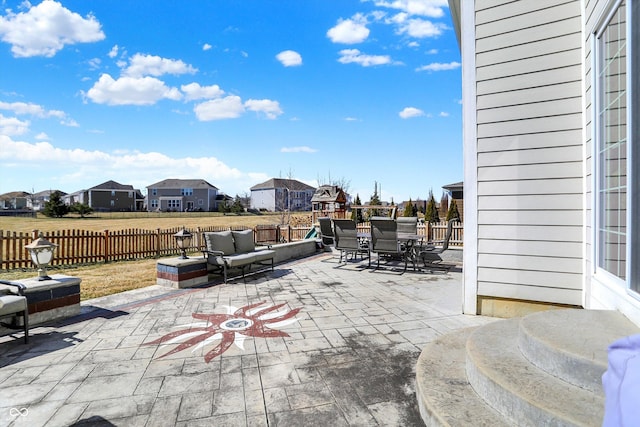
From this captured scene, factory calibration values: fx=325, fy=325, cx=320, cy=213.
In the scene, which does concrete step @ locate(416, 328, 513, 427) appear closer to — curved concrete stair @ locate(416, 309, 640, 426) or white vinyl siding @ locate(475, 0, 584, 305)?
curved concrete stair @ locate(416, 309, 640, 426)

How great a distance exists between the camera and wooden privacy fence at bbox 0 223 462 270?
8859 millimetres

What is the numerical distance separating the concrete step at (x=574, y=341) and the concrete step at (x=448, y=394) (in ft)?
1.54

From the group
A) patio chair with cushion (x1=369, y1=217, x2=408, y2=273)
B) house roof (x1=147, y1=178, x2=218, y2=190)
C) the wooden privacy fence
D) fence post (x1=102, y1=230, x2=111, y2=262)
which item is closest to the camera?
patio chair with cushion (x1=369, y1=217, x2=408, y2=273)

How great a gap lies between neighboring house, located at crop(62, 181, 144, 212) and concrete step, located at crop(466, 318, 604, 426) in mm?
66393

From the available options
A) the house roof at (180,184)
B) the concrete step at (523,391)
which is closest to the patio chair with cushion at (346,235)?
the concrete step at (523,391)

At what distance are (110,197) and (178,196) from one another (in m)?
12.5

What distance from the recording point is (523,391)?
182 cm

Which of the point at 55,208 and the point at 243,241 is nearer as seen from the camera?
the point at 243,241

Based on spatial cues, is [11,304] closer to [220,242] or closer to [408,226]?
[220,242]

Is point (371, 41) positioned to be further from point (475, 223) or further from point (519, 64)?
point (475, 223)

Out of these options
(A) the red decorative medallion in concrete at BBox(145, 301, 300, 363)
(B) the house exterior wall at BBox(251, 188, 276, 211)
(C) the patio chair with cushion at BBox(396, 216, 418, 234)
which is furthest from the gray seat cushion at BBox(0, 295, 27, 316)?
(B) the house exterior wall at BBox(251, 188, 276, 211)

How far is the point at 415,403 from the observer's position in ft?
7.43

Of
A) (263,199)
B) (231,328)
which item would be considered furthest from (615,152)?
(263,199)

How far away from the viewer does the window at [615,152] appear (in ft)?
7.66
